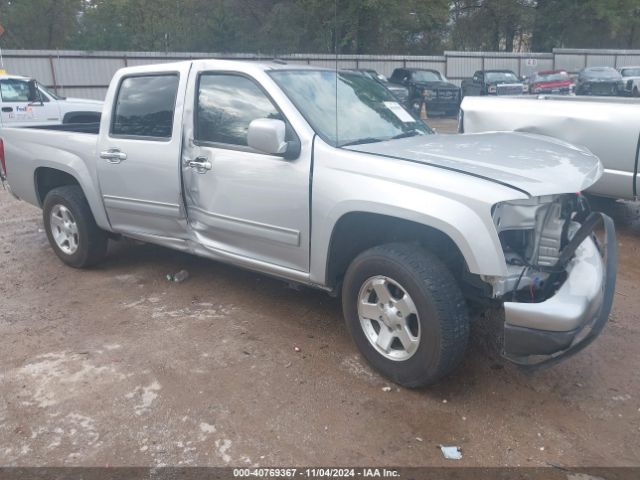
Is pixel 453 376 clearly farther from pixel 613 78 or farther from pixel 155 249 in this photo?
pixel 613 78

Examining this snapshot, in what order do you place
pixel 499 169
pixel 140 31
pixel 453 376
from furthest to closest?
pixel 140 31
pixel 453 376
pixel 499 169

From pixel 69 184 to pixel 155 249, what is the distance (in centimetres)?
109

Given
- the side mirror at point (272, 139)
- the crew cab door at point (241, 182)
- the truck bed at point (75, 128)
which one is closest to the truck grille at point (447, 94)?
the truck bed at point (75, 128)

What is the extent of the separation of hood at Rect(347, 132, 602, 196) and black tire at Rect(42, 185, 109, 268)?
2.88 meters

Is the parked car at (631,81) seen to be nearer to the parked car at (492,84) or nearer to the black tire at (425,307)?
the parked car at (492,84)

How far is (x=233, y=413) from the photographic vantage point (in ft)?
11.0

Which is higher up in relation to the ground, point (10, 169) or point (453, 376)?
point (10, 169)

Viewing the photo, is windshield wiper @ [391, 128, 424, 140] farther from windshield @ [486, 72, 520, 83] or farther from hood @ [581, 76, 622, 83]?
hood @ [581, 76, 622, 83]

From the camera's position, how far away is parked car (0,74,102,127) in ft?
42.4

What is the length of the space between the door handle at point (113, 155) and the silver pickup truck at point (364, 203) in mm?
27

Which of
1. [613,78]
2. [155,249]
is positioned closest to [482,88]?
[613,78]

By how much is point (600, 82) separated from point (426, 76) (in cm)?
697

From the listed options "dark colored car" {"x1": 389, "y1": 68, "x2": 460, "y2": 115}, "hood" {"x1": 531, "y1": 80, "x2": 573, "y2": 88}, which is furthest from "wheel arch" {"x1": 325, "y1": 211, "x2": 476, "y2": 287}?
"hood" {"x1": 531, "y1": 80, "x2": 573, "y2": 88}

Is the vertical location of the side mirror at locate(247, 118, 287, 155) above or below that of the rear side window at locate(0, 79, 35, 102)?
below
